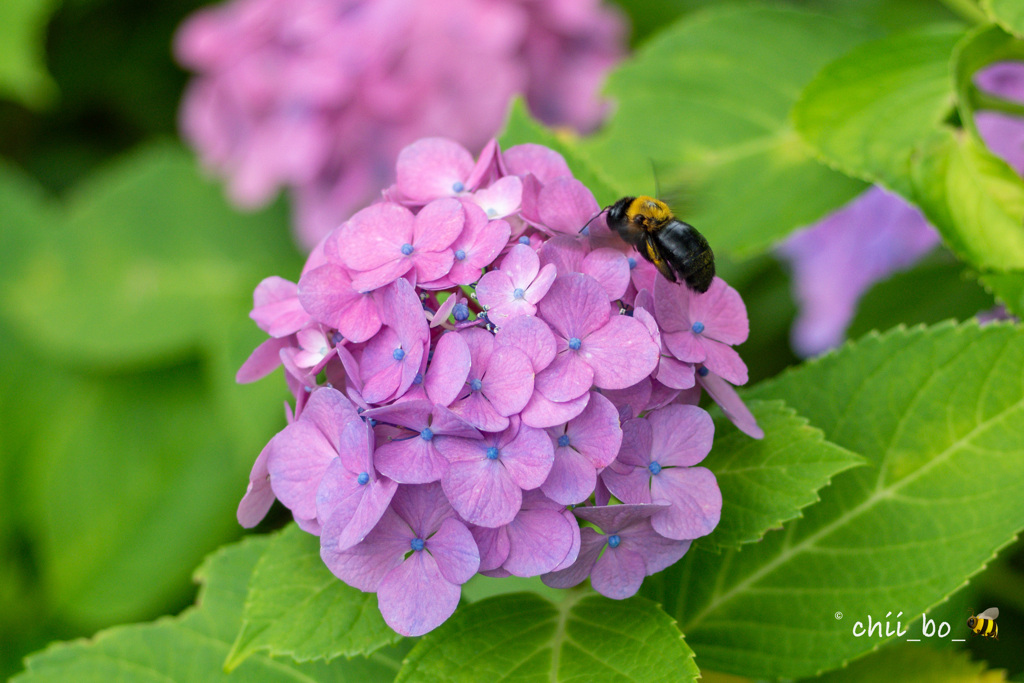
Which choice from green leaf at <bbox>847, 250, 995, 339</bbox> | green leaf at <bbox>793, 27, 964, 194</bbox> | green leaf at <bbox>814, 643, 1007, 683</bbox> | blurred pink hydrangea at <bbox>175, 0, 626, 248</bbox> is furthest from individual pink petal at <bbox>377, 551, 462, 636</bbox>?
blurred pink hydrangea at <bbox>175, 0, 626, 248</bbox>

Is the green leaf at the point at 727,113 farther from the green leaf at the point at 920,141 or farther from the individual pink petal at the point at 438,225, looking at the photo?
the individual pink petal at the point at 438,225

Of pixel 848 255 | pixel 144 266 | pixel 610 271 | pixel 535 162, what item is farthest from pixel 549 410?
pixel 144 266

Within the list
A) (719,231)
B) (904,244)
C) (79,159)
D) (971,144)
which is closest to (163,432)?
(79,159)

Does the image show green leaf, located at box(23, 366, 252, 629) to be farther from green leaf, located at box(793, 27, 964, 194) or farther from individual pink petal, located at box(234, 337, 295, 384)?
green leaf, located at box(793, 27, 964, 194)

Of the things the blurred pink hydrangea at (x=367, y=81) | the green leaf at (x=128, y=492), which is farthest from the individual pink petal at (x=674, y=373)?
the green leaf at (x=128, y=492)

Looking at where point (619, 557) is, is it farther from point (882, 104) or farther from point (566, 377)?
point (882, 104)

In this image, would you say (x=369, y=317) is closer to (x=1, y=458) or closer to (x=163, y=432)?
(x=163, y=432)
